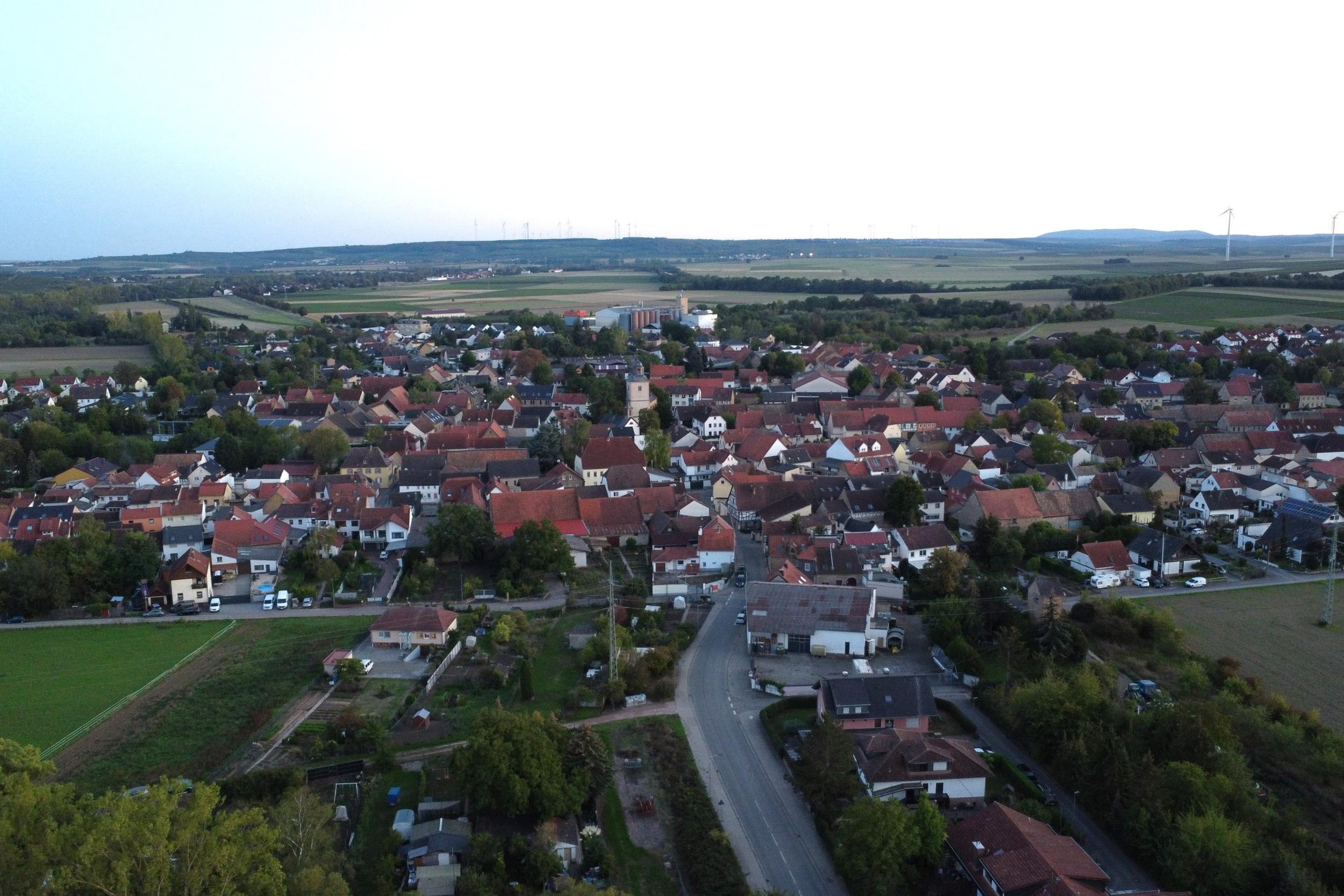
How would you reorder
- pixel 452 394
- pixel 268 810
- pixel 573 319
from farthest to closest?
pixel 573 319
pixel 452 394
pixel 268 810

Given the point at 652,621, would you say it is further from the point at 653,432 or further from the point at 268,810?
the point at 653,432

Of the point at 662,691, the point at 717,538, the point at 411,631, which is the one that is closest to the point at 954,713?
the point at 662,691

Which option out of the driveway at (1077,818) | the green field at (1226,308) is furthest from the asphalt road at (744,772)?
the green field at (1226,308)

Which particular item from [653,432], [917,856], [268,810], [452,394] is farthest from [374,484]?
[917,856]

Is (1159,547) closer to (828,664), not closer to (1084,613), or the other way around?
(1084,613)

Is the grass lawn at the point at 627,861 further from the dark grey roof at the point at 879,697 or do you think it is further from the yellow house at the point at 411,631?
the yellow house at the point at 411,631

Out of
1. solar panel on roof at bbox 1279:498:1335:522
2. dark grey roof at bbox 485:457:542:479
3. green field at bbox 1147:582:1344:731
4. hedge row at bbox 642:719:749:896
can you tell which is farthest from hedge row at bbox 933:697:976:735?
dark grey roof at bbox 485:457:542:479
